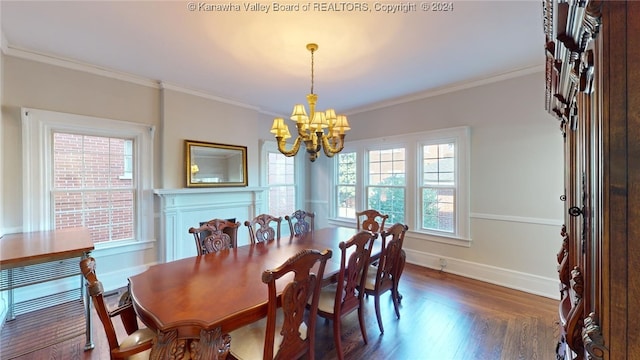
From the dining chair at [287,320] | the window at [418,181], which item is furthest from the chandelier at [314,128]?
the window at [418,181]

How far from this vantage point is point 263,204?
198 inches

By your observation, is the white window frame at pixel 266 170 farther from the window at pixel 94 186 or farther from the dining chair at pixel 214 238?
the dining chair at pixel 214 238

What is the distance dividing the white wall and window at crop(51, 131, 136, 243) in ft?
14.4

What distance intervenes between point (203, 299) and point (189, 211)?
277 centimetres

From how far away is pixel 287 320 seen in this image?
1.52m

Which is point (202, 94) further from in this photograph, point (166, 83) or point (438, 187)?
point (438, 187)

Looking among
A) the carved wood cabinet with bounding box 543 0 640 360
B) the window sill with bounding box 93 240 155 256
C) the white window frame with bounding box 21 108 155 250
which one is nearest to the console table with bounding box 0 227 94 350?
the white window frame with bounding box 21 108 155 250

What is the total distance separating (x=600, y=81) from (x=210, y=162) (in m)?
4.35

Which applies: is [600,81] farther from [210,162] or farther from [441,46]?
[210,162]

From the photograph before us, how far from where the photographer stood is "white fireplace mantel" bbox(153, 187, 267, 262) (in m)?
3.77

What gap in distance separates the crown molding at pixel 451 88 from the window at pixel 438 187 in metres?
0.78

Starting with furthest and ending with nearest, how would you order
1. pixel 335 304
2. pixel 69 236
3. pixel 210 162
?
pixel 210 162, pixel 69 236, pixel 335 304

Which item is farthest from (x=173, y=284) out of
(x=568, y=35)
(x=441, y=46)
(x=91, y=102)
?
(x=441, y=46)

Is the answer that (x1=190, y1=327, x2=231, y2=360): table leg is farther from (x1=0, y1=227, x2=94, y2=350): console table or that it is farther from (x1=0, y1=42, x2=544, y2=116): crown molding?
(x1=0, y1=42, x2=544, y2=116): crown molding
